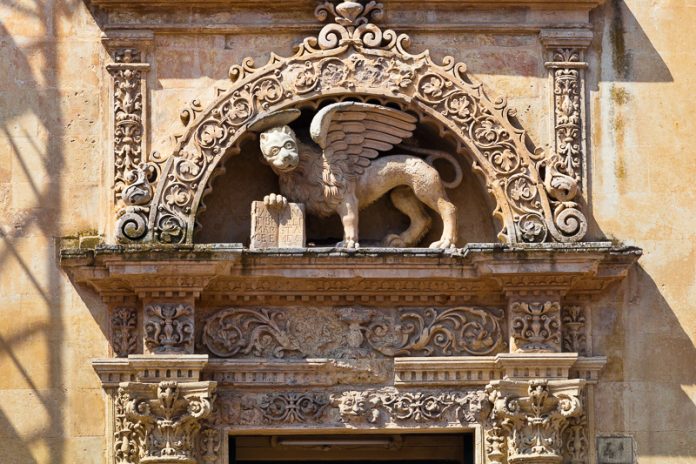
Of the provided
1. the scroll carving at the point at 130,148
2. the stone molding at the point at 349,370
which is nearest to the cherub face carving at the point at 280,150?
the scroll carving at the point at 130,148

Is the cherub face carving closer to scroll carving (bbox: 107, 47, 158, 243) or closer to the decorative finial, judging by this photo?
scroll carving (bbox: 107, 47, 158, 243)

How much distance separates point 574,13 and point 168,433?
4.60m

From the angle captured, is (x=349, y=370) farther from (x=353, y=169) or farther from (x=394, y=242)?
(x=353, y=169)

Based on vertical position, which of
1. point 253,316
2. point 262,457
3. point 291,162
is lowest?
point 262,457

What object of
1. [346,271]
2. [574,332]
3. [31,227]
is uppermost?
[31,227]

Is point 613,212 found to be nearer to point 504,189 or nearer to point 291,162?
point 504,189

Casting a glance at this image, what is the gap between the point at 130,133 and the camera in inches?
664

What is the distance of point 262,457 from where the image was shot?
18.2m

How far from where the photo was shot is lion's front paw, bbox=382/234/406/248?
55.6ft

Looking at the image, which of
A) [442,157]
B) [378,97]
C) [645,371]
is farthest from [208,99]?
[645,371]

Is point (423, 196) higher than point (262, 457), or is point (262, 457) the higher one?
point (423, 196)

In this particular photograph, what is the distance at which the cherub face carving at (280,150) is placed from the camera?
656 inches

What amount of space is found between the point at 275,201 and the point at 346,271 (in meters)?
0.78

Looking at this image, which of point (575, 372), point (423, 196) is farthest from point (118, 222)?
point (575, 372)
